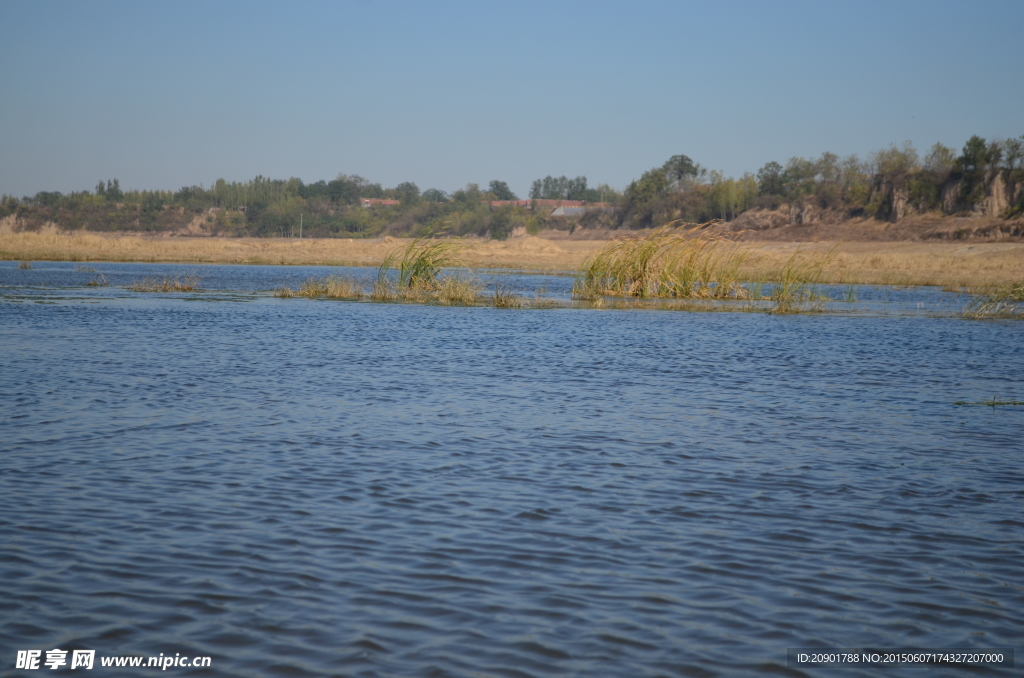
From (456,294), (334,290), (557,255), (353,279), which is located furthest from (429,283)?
(557,255)

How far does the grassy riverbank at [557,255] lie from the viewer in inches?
1764

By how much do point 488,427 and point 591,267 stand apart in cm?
2201

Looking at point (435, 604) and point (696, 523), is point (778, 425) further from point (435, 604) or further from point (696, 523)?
point (435, 604)

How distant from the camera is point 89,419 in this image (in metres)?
9.54

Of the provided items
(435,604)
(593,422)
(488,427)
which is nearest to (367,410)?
(488,427)

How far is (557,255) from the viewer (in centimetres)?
6875

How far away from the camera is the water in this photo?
4.61 m

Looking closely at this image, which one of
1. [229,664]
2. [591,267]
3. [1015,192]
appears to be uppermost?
[1015,192]

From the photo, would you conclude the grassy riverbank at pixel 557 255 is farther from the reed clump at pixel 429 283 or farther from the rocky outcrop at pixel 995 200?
the rocky outcrop at pixel 995 200

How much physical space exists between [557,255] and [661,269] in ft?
126

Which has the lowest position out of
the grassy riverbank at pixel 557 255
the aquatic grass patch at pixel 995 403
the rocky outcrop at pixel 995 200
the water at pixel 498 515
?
the water at pixel 498 515

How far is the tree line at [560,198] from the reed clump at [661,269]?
6.19 m

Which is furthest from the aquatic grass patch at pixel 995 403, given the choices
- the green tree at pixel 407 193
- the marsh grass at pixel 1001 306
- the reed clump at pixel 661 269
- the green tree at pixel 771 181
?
the green tree at pixel 407 193

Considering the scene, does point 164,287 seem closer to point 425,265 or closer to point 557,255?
point 425,265
